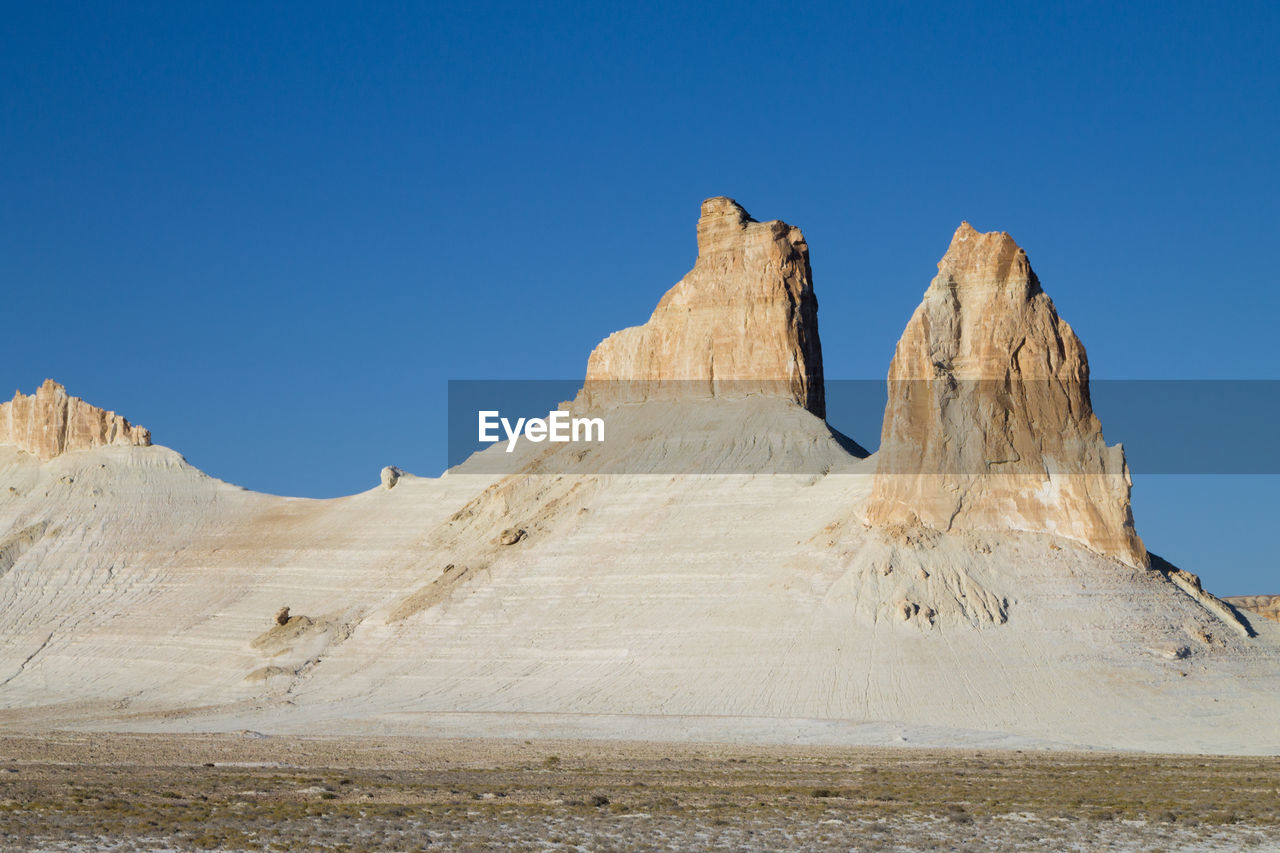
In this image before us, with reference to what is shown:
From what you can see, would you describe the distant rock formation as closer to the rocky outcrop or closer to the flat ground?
the flat ground

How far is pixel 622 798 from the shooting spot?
26703 mm

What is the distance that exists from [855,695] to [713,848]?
902 inches

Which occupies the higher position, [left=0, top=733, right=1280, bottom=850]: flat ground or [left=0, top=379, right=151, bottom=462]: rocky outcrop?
[left=0, top=379, right=151, bottom=462]: rocky outcrop

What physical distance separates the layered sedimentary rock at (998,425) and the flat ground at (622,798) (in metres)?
14.7

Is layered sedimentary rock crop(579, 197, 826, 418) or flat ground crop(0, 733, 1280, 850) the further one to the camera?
layered sedimentary rock crop(579, 197, 826, 418)

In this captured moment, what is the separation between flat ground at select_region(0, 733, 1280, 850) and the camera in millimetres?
22094

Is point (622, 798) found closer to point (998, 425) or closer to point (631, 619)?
point (631, 619)

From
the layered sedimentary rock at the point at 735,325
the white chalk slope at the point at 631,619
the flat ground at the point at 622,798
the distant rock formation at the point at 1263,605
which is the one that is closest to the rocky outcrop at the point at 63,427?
the white chalk slope at the point at 631,619

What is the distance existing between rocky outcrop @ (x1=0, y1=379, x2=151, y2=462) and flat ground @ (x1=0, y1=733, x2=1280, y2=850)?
163 ft

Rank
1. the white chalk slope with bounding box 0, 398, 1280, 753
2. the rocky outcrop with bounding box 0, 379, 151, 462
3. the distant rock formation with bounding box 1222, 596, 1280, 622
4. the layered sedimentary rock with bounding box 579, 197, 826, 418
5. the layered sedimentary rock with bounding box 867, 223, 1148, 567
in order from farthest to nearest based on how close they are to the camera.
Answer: the rocky outcrop with bounding box 0, 379, 151, 462, the layered sedimentary rock with bounding box 579, 197, 826, 418, the distant rock formation with bounding box 1222, 596, 1280, 622, the layered sedimentary rock with bounding box 867, 223, 1148, 567, the white chalk slope with bounding box 0, 398, 1280, 753

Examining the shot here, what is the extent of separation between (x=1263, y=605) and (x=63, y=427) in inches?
2801

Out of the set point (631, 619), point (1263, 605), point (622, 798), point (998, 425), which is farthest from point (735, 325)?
point (622, 798)

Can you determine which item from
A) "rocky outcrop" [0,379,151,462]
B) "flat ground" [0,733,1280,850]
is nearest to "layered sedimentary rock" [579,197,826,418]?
"rocky outcrop" [0,379,151,462]

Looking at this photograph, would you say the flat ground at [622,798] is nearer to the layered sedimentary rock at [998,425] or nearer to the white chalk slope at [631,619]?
the white chalk slope at [631,619]
